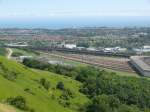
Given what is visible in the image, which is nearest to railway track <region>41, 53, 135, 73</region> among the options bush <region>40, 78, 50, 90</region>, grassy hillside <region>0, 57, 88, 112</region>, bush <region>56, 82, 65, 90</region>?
grassy hillside <region>0, 57, 88, 112</region>

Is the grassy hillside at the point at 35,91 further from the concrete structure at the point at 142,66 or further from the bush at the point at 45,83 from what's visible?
the concrete structure at the point at 142,66

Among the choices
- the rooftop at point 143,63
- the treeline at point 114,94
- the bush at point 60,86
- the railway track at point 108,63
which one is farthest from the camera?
the railway track at point 108,63

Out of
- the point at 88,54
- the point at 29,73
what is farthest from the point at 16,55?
the point at 29,73

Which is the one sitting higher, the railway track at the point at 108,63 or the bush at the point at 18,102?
the bush at the point at 18,102

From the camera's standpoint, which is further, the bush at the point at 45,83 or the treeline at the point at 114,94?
the bush at the point at 45,83

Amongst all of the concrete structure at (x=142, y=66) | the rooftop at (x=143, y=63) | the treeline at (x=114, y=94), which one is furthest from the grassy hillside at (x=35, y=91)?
the rooftop at (x=143, y=63)

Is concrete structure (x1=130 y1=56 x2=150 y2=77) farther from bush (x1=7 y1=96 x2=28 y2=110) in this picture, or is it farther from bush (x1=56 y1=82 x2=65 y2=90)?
bush (x1=7 y1=96 x2=28 y2=110)

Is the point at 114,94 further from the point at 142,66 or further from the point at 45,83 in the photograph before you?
the point at 142,66

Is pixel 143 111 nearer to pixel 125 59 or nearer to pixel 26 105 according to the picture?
pixel 26 105

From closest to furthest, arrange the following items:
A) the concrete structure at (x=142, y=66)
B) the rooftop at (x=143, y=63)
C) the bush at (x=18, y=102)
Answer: the bush at (x=18, y=102), the concrete structure at (x=142, y=66), the rooftop at (x=143, y=63)
